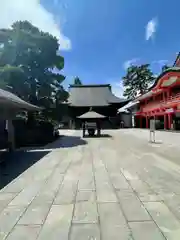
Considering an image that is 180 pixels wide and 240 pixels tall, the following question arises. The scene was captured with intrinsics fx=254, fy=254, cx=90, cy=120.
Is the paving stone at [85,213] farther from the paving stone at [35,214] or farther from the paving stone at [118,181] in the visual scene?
the paving stone at [118,181]

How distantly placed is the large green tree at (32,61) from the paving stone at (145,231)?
50.9ft

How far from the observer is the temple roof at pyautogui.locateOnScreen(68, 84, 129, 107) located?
40438 millimetres

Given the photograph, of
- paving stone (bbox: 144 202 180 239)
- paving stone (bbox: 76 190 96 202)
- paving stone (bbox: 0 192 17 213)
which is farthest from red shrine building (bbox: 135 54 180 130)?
A: paving stone (bbox: 0 192 17 213)

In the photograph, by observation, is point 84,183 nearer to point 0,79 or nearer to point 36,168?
point 36,168

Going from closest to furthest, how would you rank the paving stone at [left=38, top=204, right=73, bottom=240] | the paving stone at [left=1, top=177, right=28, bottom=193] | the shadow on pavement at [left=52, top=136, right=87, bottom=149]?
1. the paving stone at [left=38, top=204, right=73, bottom=240]
2. the paving stone at [left=1, top=177, right=28, bottom=193]
3. the shadow on pavement at [left=52, top=136, right=87, bottom=149]

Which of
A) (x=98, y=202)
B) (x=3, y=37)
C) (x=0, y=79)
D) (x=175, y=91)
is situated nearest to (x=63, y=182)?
(x=98, y=202)

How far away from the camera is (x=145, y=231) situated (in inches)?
129

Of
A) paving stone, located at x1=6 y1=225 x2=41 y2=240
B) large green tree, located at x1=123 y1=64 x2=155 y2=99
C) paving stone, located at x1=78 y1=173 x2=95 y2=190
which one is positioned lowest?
paving stone, located at x1=6 y1=225 x2=41 y2=240

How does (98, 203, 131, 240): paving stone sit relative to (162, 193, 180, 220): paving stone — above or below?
below

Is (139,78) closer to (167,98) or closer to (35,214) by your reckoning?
(167,98)

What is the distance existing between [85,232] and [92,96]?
40.4 meters

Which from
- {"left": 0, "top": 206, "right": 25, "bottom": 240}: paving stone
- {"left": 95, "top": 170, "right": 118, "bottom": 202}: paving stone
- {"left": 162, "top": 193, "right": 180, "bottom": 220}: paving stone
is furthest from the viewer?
{"left": 95, "top": 170, "right": 118, "bottom": 202}: paving stone

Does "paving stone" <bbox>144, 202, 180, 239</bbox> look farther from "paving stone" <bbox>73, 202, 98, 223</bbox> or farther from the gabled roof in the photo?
the gabled roof

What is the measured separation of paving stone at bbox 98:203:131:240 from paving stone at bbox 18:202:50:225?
2.92 ft
